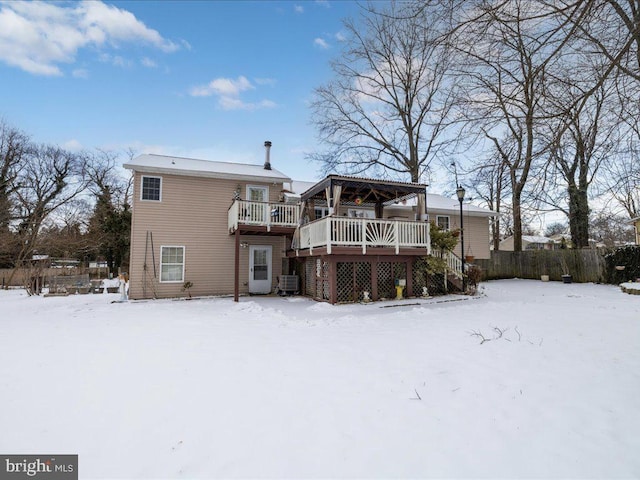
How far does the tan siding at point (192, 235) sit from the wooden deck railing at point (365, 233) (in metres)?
4.17

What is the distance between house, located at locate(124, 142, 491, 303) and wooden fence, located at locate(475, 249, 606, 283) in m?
7.72

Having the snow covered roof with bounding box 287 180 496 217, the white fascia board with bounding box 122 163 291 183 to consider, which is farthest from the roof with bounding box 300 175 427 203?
the snow covered roof with bounding box 287 180 496 217

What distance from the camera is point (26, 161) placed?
2627 cm

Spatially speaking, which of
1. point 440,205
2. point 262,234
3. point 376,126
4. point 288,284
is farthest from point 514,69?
point 376,126

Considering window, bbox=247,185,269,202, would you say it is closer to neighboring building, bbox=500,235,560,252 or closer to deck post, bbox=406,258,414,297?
deck post, bbox=406,258,414,297

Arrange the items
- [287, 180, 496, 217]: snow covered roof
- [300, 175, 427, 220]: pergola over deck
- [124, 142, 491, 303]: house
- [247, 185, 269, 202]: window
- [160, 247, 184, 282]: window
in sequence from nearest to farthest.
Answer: [300, 175, 427, 220]: pergola over deck, [124, 142, 491, 303]: house, [160, 247, 184, 282]: window, [247, 185, 269, 202]: window, [287, 180, 496, 217]: snow covered roof

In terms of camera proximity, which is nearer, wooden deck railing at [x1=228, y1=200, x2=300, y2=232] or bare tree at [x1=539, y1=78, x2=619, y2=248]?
bare tree at [x1=539, y1=78, x2=619, y2=248]

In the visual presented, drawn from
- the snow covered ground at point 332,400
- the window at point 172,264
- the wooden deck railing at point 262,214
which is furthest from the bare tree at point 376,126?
the snow covered ground at point 332,400

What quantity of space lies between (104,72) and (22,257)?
1445 centimetres

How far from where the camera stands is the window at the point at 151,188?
42.3 ft

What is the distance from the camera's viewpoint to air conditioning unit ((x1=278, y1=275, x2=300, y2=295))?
13.5m

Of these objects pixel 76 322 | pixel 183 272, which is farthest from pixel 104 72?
pixel 76 322

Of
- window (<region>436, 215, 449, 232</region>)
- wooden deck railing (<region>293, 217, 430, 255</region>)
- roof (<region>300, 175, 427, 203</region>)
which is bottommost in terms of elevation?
wooden deck railing (<region>293, 217, 430, 255</region>)

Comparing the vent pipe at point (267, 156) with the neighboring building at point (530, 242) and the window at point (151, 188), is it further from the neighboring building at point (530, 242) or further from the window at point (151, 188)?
the neighboring building at point (530, 242)
